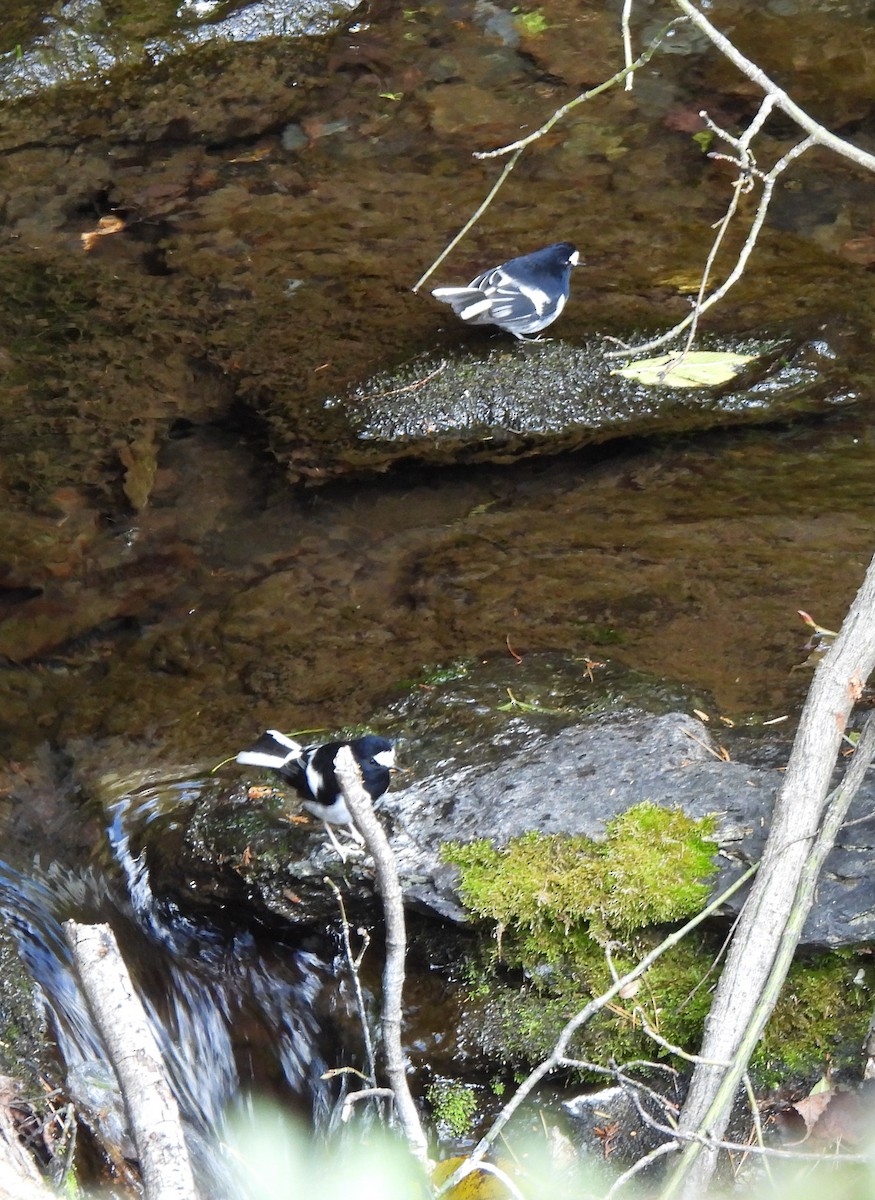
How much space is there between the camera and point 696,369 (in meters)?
5.27

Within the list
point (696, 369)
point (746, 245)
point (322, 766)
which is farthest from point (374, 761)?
point (696, 369)

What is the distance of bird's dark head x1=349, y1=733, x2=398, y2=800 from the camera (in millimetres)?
3299

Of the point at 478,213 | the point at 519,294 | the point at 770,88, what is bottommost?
the point at 519,294

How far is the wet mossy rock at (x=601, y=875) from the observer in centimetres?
301

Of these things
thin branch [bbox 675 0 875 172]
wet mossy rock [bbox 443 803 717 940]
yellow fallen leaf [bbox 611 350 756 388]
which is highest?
thin branch [bbox 675 0 875 172]

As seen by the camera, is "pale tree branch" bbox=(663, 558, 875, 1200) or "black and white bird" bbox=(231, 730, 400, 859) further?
"black and white bird" bbox=(231, 730, 400, 859)

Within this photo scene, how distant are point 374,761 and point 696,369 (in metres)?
2.93

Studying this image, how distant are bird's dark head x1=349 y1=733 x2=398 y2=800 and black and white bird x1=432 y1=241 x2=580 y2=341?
2.63 metres

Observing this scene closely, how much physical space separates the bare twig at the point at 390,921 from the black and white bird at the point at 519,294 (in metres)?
3.42

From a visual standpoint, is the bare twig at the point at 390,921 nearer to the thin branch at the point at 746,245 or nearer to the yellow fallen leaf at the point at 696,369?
the thin branch at the point at 746,245

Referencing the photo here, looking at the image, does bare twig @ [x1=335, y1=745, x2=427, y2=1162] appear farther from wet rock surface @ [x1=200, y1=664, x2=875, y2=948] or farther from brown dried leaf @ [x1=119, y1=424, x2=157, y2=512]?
brown dried leaf @ [x1=119, y1=424, x2=157, y2=512]

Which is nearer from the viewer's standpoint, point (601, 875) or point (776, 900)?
point (776, 900)

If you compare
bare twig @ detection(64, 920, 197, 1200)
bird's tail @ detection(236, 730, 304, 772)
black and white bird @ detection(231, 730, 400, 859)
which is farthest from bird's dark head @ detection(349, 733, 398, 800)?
bare twig @ detection(64, 920, 197, 1200)

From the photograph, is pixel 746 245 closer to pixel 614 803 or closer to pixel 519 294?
pixel 614 803
